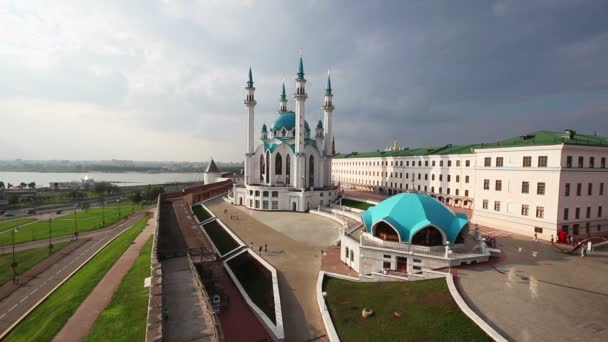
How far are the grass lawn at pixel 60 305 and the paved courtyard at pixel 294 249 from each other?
1379cm

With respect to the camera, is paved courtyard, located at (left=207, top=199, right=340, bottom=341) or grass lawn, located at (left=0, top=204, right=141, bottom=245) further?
grass lawn, located at (left=0, top=204, right=141, bottom=245)

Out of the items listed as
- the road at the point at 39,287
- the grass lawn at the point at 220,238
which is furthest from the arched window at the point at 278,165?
the road at the point at 39,287

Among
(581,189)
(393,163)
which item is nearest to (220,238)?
(581,189)

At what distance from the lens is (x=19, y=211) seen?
70375 millimetres

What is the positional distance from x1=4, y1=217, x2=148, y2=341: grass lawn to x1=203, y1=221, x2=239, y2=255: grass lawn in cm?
1034

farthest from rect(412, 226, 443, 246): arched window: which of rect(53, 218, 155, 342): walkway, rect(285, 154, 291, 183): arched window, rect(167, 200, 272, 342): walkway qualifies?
rect(285, 154, 291, 183): arched window

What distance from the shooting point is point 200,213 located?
45.4 metres

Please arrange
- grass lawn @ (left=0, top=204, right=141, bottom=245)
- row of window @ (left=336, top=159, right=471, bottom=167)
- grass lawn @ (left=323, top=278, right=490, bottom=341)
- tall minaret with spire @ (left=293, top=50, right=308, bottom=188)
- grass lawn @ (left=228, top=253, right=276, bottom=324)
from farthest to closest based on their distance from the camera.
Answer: tall minaret with spire @ (left=293, top=50, right=308, bottom=188)
grass lawn @ (left=0, top=204, right=141, bottom=245)
row of window @ (left=336, top=159, right=471, bottom=167)
grass lawn @ (left=228, top=253, right=276, bottom=324)
grass lawn @ (left=323, top=278, right=490, bottom=341)

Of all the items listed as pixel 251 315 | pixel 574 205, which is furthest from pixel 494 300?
pixel 574 205

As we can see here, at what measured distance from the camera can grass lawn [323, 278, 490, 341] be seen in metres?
11.8

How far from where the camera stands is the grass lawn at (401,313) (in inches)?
465

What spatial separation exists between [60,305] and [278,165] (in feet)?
114

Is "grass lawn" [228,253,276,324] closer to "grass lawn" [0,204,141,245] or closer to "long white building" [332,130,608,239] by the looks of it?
"long white building" [332,130,608,239]

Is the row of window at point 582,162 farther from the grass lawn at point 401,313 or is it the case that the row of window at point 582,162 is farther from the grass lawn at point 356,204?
the grass lawn at point 356,204
